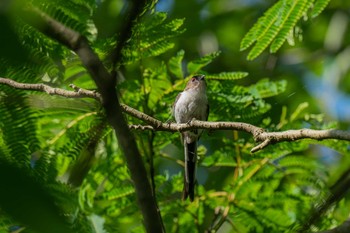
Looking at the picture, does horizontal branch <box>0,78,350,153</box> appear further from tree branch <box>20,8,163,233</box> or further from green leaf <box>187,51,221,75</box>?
tree branch <box>20,8,163,233</box>

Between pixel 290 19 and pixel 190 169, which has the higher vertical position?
pixel 290 19

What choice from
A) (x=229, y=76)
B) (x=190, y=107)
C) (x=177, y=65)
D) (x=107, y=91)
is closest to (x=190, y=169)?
(x=177, y=65)

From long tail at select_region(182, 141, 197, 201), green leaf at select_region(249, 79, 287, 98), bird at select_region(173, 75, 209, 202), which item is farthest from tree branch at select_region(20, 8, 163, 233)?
green leaf at select_region(249, 79, 287, 98)

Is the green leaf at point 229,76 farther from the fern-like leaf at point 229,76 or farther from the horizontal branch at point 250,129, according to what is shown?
the horizontal branch at point 250,129

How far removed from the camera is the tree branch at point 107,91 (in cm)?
90

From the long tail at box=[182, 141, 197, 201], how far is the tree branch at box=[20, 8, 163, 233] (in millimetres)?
3916

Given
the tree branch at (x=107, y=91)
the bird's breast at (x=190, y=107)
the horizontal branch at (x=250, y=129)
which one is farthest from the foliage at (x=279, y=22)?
the tree branch at (x=107, y=91)

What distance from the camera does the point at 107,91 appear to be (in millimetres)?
912

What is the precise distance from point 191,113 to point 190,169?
132 centimetres

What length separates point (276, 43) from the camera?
4152 mm

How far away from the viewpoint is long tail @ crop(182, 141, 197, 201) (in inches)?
194

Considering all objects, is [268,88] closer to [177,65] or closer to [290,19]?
[177,65]

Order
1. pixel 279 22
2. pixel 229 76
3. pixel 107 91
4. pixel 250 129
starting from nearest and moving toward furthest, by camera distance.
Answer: pixel 107 91 → pixel 250 129 → pixel 279 22 → pixel 229 76

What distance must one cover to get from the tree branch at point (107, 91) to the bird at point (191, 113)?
3603 millimetres
